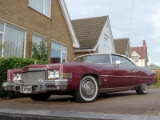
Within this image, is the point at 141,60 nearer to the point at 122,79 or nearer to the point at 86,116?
the point at 122,79

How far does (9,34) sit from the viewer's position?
11.2m

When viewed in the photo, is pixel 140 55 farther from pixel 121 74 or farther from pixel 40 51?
pixel 121 74

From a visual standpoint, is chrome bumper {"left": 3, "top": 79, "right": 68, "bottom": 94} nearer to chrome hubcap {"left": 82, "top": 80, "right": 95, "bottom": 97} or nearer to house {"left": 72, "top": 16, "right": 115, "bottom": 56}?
chrome hubcap {"left": 82, "top": 80, "right": 95, "bottom": 97}

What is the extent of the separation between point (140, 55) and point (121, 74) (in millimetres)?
49947

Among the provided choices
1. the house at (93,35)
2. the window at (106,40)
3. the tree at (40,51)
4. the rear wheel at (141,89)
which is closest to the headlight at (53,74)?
the rear wheel at (141,89)

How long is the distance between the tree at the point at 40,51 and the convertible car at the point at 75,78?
5489 millimetres

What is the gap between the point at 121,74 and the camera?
709 cm

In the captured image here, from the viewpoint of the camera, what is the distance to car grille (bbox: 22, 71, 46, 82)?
5565 millimetres

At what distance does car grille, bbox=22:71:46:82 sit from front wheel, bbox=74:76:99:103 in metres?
0.86

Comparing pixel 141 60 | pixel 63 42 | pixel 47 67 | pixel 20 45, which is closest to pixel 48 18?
pixel 63 42

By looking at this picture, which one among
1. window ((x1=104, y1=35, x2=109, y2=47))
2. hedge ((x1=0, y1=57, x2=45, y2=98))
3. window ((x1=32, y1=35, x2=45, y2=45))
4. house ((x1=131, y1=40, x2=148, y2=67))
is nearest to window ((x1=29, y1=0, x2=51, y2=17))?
window ((x1=32, y1=35, x2=45, y2=45))

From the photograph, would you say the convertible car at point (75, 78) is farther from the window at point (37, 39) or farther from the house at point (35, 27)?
the window at point (37, 39)

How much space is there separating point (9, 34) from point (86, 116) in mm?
8386

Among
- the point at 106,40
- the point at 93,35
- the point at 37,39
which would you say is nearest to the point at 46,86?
the point at 37,39
